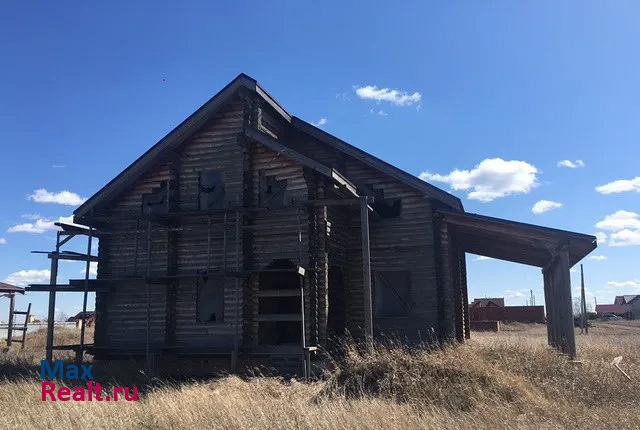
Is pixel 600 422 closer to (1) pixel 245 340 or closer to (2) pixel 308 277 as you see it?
(2) pixel 308 277

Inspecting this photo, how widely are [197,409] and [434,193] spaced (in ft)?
32.4

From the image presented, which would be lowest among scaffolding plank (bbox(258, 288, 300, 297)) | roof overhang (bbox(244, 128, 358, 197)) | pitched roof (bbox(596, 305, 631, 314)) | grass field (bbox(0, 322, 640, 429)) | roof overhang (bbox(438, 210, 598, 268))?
grass field (bbox(0, 322, 640, 429))

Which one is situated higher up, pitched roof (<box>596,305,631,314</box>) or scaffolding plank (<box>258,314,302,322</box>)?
scaffolding plank (<box>258,314,302,322</box>)

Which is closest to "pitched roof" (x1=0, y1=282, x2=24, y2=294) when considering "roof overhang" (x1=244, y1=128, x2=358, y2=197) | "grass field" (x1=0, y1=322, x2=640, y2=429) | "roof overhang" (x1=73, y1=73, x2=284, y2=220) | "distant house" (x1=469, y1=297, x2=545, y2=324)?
"roof overhang" (x1=73, y1=73, x2=284, y2=220)

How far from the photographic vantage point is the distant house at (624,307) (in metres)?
98.2

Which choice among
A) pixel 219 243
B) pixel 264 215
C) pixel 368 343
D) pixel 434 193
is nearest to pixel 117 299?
pixel 219 243

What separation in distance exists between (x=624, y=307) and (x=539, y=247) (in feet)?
341

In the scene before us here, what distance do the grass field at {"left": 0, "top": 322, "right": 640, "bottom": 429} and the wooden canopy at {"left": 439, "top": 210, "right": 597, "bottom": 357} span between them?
1609mm

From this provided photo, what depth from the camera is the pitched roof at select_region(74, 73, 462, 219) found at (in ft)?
52.5

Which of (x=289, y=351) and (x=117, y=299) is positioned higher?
(x=117, y=299)

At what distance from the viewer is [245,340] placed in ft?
48.4

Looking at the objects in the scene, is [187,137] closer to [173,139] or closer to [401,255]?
[173,139]

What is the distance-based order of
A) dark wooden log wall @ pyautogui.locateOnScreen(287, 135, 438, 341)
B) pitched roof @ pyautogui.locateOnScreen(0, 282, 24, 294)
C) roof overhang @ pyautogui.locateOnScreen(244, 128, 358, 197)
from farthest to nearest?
pitched roof @ pyautogui.locateOnScreen(0, 282, 24, 294) < dark wooden log wall @ pyautogui.locateOnScreen(287, 135, 438, 341) < roof overhang @ pyautogui.locateOnScreen(244, 128, 358, 197)

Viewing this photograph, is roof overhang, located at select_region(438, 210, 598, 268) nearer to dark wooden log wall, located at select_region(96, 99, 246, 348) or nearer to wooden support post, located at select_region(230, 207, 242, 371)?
wooden support post, located at select_region(230, 207, 242, 371)
